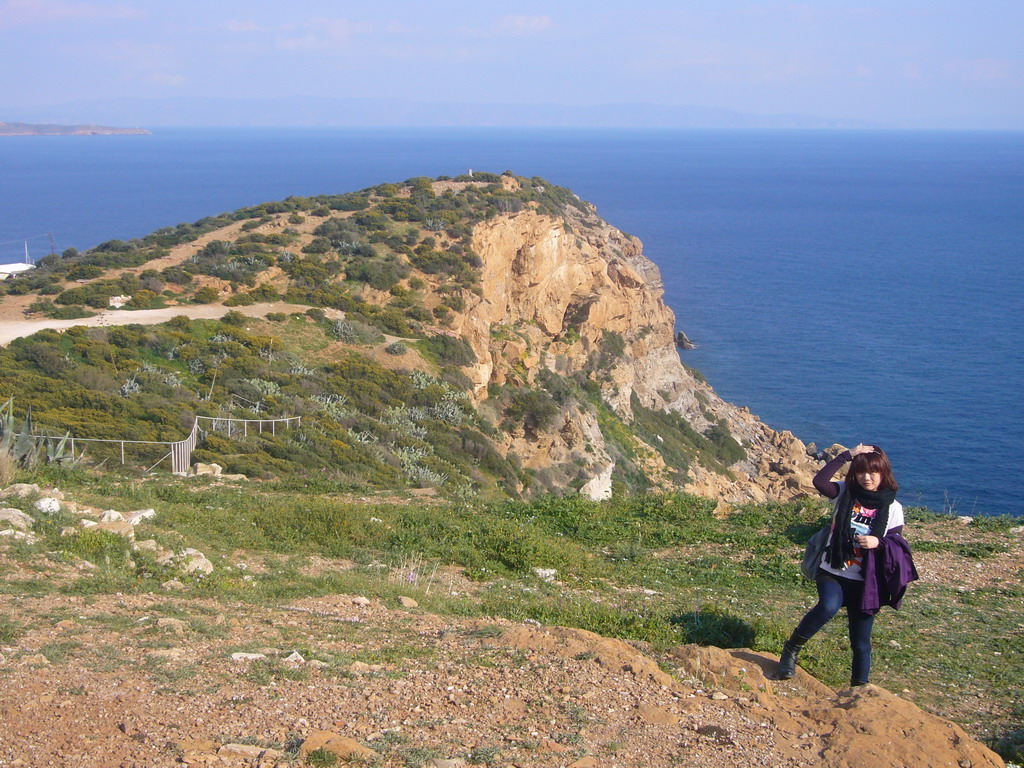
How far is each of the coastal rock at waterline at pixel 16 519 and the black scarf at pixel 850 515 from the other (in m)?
7.07

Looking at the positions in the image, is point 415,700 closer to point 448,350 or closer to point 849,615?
point 849,615

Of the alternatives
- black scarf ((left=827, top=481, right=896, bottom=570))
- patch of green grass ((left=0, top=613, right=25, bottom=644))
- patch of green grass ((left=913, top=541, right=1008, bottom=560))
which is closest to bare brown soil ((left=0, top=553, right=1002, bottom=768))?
patch of green grass ((left=0, top=613, right=25, bottom=644))

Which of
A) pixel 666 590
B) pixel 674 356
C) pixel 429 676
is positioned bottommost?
pixel 674 356

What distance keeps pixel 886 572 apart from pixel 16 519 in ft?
24.7

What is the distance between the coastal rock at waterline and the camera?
7.73 metres

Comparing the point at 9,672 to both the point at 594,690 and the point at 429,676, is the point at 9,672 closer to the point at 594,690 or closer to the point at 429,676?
the point at 429,676

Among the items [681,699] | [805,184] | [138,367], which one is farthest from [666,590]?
[805,184]

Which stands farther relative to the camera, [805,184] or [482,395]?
[805,184]

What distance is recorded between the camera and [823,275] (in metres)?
82.2

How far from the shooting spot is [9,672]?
4.89 metres

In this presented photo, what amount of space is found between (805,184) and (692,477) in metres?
158

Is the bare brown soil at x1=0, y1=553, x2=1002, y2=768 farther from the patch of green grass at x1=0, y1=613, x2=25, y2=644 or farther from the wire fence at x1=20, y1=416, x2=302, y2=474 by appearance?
the wire fence at x1=20, y1=416, x2=302, y2=474

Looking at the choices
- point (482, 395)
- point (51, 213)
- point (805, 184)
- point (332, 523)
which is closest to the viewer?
point (332, 523)

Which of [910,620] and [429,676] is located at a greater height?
[429,676]
